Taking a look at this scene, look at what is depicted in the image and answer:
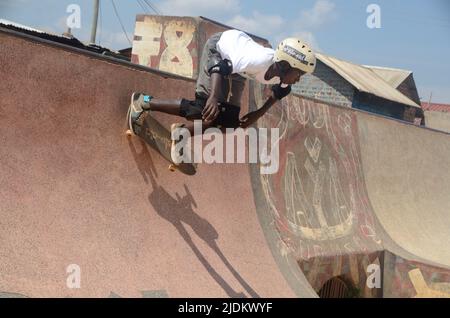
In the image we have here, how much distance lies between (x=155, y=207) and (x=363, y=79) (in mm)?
22514

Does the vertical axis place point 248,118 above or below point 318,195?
above

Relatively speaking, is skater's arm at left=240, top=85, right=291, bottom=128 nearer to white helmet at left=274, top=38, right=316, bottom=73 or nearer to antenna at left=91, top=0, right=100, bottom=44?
white helmet at left=274, top=38, right=316, bottom=73

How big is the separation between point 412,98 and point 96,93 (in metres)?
29.4

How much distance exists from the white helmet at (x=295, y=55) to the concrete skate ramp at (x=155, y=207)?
167cm

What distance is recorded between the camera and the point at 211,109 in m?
4.82

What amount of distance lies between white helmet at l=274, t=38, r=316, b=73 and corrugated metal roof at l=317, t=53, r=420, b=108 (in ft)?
62.8

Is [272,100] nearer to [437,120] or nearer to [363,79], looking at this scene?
[363,79]

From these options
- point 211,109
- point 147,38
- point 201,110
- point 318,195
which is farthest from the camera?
point 147,38

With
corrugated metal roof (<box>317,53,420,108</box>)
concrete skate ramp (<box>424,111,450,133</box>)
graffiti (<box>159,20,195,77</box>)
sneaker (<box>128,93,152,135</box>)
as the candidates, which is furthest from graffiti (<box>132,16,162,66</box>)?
concrete skate ramp (<box>424,111,450,133</box>)

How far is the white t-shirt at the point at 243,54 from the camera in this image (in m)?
5.02

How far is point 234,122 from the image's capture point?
5.33 m

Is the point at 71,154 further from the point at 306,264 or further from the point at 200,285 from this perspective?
the point at 306,264

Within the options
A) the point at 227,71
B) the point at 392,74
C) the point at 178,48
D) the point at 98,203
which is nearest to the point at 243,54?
the point at 227,71

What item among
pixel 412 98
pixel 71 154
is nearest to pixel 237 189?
pixel 71 154
